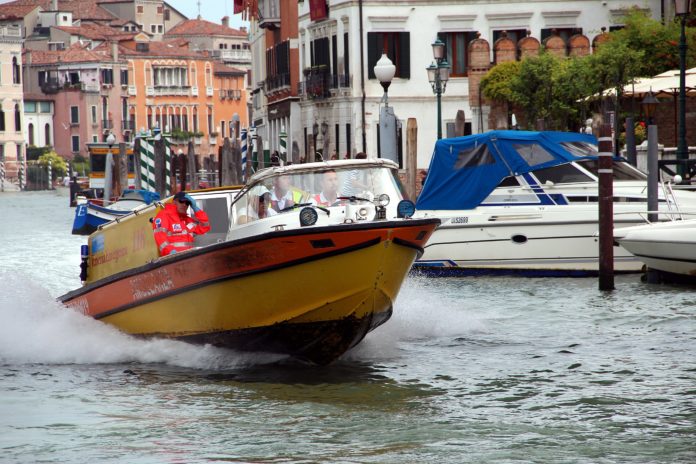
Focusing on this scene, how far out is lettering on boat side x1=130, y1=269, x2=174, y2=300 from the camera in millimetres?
14523

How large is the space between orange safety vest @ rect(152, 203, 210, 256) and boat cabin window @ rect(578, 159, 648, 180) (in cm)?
858

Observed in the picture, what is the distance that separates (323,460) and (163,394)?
3.17 m

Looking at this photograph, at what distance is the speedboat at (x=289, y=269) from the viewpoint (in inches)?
537

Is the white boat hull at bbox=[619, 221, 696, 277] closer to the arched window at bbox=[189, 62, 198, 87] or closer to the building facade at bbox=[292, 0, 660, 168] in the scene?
the building facade at bbox=[292, 0, 660, 168]

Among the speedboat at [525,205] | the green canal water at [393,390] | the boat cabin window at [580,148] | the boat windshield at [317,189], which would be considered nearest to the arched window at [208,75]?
the speedboat at [525,205]

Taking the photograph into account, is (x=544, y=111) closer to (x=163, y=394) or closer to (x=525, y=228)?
(x=525, y=228)

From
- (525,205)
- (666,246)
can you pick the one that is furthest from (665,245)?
(525,205)

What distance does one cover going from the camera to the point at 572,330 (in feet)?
55.8

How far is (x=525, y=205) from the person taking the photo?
21719 mm

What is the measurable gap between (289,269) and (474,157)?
9.06m

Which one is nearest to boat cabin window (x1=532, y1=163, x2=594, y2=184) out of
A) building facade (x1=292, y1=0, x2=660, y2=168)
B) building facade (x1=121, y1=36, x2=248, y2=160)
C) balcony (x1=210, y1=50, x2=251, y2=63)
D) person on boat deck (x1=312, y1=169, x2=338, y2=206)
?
person on boat deck (x1=312, y1=169, x2=338, y2=206)

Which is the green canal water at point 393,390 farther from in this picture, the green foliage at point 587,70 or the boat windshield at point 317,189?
the green foliage at point 587,70

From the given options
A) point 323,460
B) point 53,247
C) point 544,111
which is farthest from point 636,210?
point 53,247

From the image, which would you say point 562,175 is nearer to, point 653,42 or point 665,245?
point 665,245
